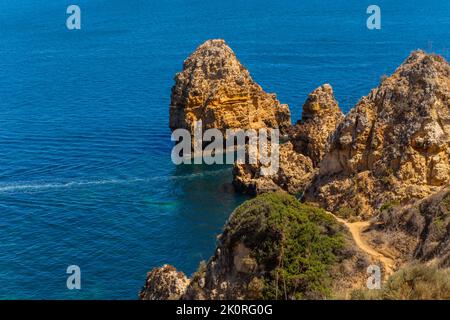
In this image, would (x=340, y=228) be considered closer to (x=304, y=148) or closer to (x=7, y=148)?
(x=304, y=148)

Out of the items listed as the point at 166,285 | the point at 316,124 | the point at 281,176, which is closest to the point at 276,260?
the point at 166,285

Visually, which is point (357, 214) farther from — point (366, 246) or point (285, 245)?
point (285, 245)

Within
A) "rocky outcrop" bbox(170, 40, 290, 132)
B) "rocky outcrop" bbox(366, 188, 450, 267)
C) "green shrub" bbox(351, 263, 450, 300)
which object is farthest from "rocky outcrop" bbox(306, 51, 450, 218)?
"rocky outcrop" bbox(170, 40, 290, 132)

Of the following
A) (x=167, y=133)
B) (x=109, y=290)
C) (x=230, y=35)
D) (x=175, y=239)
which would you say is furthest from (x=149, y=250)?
(x=230, y=35)

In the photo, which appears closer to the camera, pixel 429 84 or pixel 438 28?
pixel 429 84

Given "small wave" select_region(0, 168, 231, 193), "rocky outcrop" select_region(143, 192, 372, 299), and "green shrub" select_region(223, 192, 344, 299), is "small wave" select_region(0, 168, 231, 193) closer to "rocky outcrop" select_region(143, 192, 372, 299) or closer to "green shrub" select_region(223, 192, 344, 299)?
"rocky outcrop" select_region(143, 192, 372, 299)

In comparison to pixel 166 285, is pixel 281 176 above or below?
above
